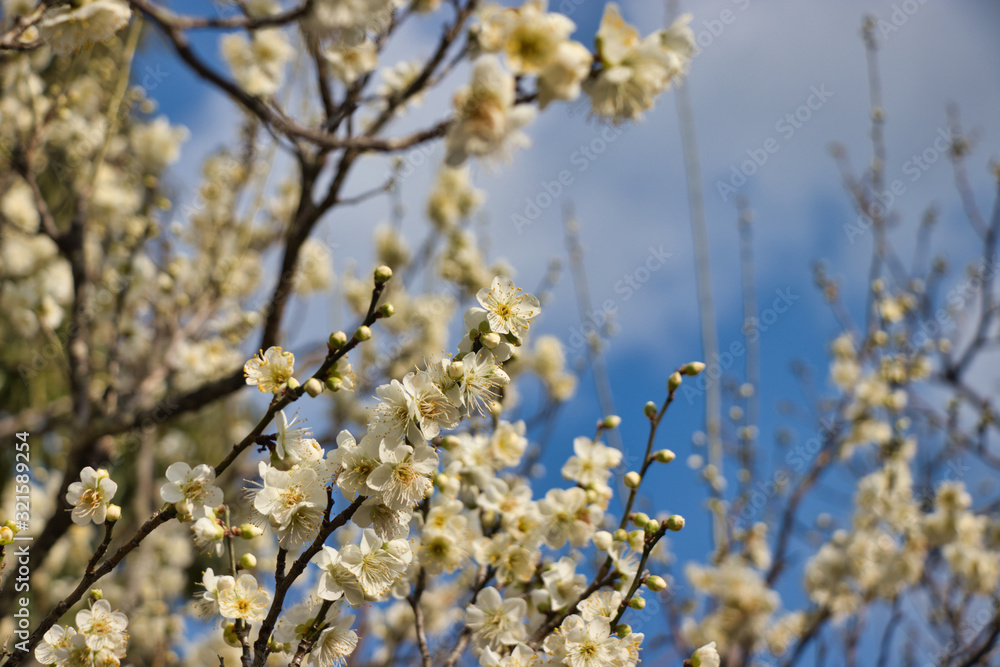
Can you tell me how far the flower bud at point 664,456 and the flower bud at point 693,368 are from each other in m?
0.22

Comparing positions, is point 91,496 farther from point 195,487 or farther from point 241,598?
point 241,598

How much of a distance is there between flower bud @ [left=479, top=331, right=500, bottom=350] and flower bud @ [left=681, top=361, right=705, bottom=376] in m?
0.67

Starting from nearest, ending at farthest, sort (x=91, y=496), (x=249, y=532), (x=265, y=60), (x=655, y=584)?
(x=249, y=532) < (x=91, y=496) < (x=655, y=584) < (x=265, y=60)

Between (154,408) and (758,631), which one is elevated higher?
(154,408)

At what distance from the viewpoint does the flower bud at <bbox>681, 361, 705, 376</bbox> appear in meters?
1.65

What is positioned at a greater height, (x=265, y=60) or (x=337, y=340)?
(x=265, y=60)

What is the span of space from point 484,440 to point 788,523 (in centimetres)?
237

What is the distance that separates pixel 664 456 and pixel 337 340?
0.94 m

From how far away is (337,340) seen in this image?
3.73 feet

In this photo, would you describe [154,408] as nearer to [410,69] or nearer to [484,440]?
[484,440]

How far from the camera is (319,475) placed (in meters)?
1.23

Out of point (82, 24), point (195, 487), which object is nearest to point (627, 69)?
point (195, 487)

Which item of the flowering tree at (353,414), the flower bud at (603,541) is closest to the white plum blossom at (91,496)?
the flowering tree at (353,414)

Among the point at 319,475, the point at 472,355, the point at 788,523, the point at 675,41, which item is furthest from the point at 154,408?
the point at 788,523
